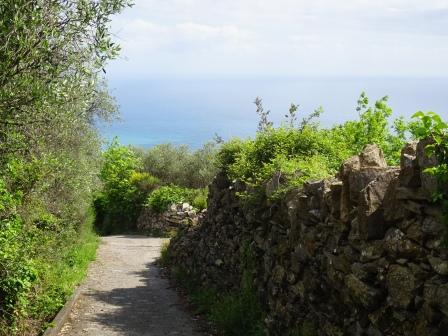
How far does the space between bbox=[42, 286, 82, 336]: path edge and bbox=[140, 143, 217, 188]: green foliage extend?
931 inches

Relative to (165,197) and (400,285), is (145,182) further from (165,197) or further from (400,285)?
(400,285)

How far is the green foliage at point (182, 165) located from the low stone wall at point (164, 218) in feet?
16.7

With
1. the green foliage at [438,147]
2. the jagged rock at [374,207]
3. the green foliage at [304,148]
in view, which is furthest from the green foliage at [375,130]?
the green foliage at [438,147]

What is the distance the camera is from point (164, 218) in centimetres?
3109

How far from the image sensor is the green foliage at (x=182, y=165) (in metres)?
37.8

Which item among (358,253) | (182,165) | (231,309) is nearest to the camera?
(358,253)

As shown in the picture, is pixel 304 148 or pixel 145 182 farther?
pixel 145 182

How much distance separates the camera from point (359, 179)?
712 cm

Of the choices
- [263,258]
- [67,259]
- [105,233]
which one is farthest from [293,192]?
[105,233]

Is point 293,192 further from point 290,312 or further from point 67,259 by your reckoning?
point 67,259

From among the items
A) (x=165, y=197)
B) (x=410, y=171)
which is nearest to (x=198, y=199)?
(x=165, y=197)

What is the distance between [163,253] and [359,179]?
14479 mm

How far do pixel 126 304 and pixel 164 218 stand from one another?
16.9 meters

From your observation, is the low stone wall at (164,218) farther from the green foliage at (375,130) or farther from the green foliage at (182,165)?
the green foliage at (375,130)
